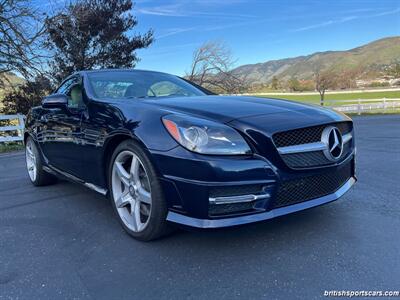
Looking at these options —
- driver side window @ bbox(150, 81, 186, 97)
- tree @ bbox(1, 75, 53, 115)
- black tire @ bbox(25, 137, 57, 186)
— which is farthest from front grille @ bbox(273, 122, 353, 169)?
tree @ bbox(1, 75, 53, 115)

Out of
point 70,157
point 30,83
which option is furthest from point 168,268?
point 30,83

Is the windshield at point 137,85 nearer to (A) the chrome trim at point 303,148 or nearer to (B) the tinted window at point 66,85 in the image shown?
(B) the tinted window at point 66,85

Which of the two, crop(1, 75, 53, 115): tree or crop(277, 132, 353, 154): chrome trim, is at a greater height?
crop(1, 75, 53, 115): tree

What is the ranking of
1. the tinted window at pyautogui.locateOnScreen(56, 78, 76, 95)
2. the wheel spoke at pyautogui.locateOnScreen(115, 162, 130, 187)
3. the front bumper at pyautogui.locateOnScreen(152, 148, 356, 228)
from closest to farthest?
the front bumper at pyautogui.locateOnScreen(152, 148, 356, 228), the wheel spoke at pyautogui.locateOnScreen(115, 162, 130, 187), the tinted window at pyautogui.locateOnScreen(56, 78, 76, 95)

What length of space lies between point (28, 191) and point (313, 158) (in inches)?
150

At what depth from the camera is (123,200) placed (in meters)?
3.02

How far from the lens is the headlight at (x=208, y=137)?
2357 mm

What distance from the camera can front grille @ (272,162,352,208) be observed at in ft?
8.00

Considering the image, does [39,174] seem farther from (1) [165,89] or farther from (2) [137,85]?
(1) [165,89]

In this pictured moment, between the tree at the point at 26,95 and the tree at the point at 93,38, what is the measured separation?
1302 millimetres

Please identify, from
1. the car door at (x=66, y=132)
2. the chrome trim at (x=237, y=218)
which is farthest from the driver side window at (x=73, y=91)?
the chrome trim at (x=237, y=218)

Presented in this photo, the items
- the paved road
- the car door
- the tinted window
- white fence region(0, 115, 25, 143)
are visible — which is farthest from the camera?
white fence region(0, 115, 25, 143)

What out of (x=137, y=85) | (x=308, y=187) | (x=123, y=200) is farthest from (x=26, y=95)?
(x=308, y=187)

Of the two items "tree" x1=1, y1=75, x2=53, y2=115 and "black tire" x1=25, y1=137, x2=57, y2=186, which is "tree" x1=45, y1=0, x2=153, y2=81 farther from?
"black tire" x1=25, y1=137, x2=57, y2=186
